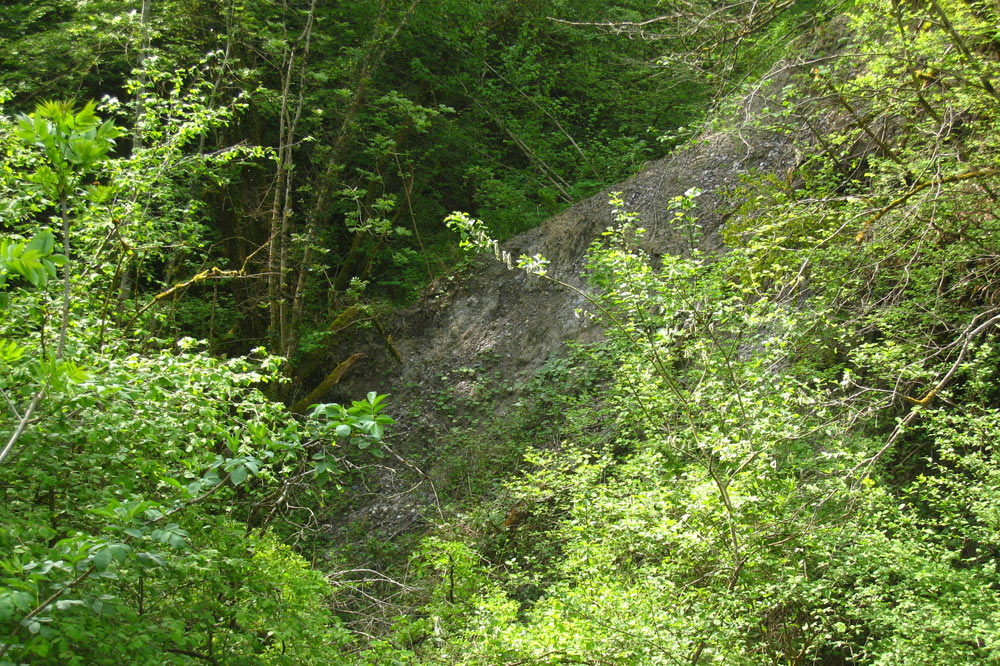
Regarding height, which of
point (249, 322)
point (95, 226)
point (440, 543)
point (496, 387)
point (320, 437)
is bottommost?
point (496, 387)

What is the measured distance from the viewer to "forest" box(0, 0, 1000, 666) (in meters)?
2.91

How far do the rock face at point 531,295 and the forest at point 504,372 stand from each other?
0.19 ft

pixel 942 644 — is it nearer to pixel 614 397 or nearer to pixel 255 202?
pixel 614 397

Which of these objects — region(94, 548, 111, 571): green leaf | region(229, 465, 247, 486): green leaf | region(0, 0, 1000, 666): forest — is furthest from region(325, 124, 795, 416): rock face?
region(94, 548, 111, 571): green leaf

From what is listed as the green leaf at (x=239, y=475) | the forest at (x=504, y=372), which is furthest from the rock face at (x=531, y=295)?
the green leaf at (x=239, y=475)

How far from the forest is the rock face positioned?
57 mm

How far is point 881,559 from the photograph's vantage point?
12.3 feet

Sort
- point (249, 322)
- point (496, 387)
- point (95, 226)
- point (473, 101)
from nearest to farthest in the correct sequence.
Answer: point (95, 226) → point (496, 387) → point (249, 322) → point (473, 101)

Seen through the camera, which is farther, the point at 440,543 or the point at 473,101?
the point at 473,101

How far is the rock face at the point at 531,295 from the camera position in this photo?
355 inches

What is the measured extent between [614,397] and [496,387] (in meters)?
3.31

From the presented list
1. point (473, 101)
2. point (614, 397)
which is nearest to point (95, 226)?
point (614, 397)

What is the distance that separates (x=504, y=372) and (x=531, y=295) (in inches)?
51.1

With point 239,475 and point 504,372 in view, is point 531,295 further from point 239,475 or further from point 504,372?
point 239,475
